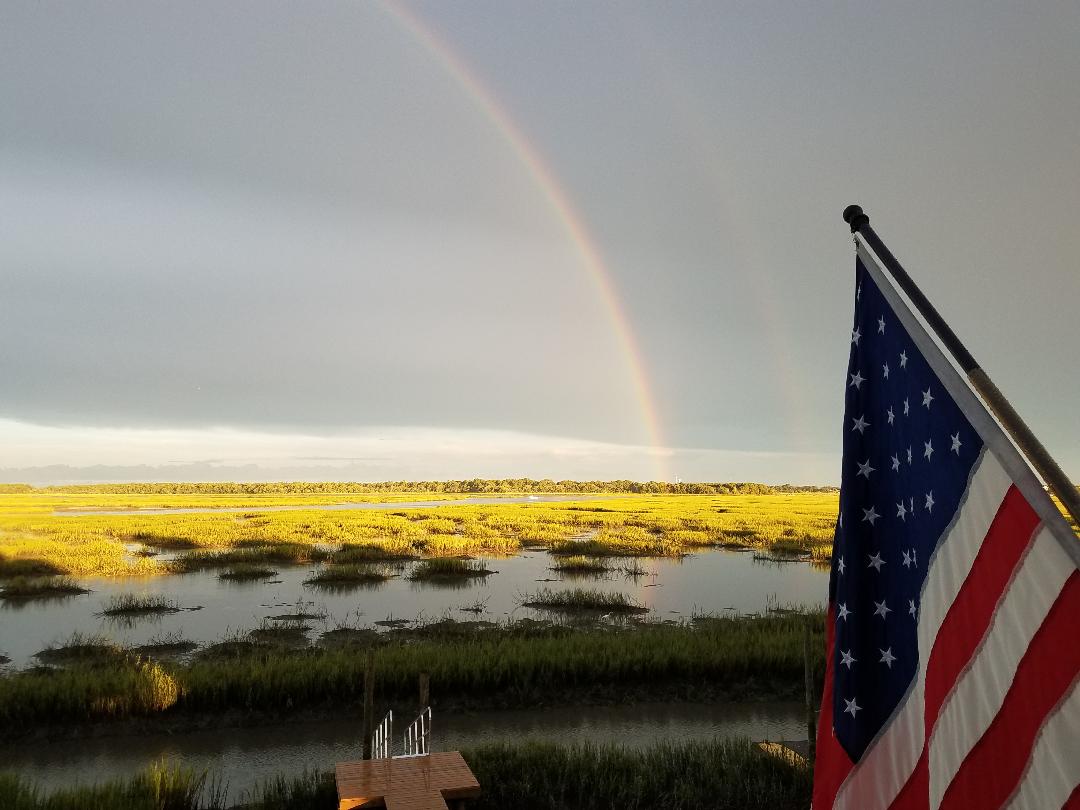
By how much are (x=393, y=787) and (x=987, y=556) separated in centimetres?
840

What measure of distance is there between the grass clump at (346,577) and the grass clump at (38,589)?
29.8 ft

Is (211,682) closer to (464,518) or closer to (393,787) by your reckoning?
(393,787)

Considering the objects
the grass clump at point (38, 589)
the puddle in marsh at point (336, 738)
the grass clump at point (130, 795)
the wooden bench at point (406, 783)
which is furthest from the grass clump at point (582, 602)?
the grass clump at point (38, 589)

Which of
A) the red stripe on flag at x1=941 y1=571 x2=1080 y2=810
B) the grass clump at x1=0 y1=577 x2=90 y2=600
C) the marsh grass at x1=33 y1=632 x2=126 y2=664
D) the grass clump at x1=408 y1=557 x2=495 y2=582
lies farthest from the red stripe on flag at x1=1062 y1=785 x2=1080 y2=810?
the grass clump at x1=0 y1=577 x2=90 y2=600

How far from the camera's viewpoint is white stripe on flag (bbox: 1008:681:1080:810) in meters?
2.30

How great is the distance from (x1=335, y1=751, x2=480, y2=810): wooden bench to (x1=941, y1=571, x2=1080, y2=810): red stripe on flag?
24.2 feet

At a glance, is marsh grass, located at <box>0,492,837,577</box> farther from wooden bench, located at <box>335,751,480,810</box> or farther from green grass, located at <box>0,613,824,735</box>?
wooden bench, located at <box>335,751,480,810</box>

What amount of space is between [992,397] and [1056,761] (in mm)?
1179

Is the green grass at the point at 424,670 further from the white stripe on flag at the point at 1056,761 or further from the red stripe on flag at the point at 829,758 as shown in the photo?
the white stripe on flag at the point at 1056,761

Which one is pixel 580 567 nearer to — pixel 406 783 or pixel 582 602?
pixel 582 602

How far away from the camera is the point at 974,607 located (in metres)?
2.73

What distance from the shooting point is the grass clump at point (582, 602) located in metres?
26.6

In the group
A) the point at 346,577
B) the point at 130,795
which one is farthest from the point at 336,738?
the point at 346,577

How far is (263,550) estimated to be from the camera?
41219 millimetres
